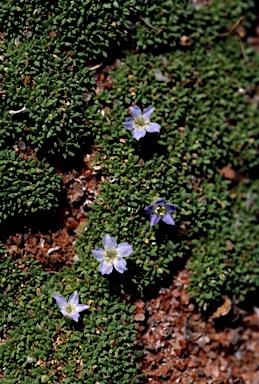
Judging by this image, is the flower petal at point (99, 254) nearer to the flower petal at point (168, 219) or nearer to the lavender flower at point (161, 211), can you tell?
the lavender flower at point (161, 211)

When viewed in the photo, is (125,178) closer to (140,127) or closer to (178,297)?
(140,127)

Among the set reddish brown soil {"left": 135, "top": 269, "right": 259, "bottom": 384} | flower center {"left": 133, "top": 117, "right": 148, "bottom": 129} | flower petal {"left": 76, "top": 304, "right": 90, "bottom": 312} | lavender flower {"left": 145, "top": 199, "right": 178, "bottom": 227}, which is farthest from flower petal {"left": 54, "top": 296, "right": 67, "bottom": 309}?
flower center {"left": 133, "top": 117, "right": 148, "bottom": 129}

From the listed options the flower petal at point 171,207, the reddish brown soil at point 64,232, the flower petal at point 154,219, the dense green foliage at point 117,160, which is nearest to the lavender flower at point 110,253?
the dense green foliage at point 117,160

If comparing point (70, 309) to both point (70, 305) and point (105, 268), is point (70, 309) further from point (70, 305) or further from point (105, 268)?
point (105, 268)

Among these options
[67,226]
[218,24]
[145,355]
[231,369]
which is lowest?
[231,369]

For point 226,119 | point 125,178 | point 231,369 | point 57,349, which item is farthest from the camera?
point 226,119

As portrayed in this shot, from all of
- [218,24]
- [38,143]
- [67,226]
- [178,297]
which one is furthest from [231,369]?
[218,24]

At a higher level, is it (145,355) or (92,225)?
(92,225)

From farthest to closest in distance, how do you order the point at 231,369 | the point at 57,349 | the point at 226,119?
the point at 226,119 < the point at 231,369 < the point at 57,349
